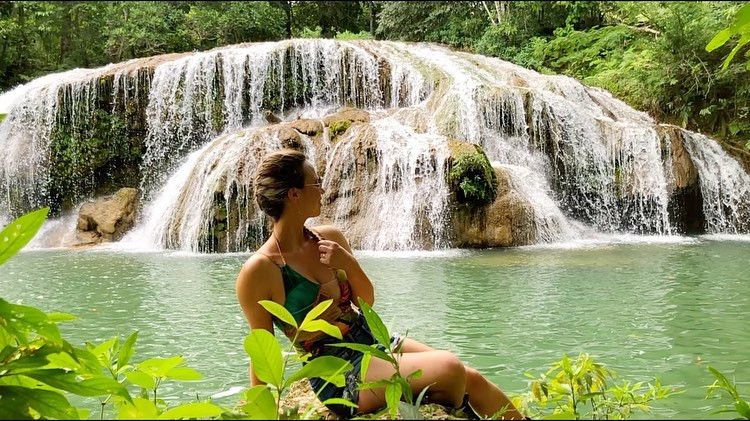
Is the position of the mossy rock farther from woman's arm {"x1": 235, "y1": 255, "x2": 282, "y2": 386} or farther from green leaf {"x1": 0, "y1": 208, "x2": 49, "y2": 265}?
green leaf {"x1": 0, "y1": 208, "x2": 49, "y2": 265}

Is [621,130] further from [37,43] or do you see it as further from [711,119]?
[37,43]

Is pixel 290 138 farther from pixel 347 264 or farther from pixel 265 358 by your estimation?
pixel 265 358

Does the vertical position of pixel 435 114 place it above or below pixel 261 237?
above

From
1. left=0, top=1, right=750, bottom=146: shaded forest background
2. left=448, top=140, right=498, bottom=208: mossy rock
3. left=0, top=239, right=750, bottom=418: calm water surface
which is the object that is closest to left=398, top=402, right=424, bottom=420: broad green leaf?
left=0, top=239, right=750, bottom=418: calm water surface

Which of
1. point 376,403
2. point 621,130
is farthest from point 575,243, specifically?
point 376,403

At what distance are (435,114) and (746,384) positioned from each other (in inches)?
457

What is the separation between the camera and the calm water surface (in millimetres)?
4449

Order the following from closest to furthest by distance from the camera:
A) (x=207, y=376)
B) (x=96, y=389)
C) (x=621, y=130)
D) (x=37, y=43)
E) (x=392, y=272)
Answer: (x=96, y=389)
(x=207, y=376)
(x=392, y=272)
(x=621, y=130)
(x=37, y=43)

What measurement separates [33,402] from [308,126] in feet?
44.7

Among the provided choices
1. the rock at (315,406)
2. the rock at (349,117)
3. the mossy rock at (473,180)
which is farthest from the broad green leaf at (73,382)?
the rock at (349,117)

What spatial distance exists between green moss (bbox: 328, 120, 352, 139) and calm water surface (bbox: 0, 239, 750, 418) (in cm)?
398

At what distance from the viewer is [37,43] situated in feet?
80.5

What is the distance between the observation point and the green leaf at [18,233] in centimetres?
89

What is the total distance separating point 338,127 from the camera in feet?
45.9
